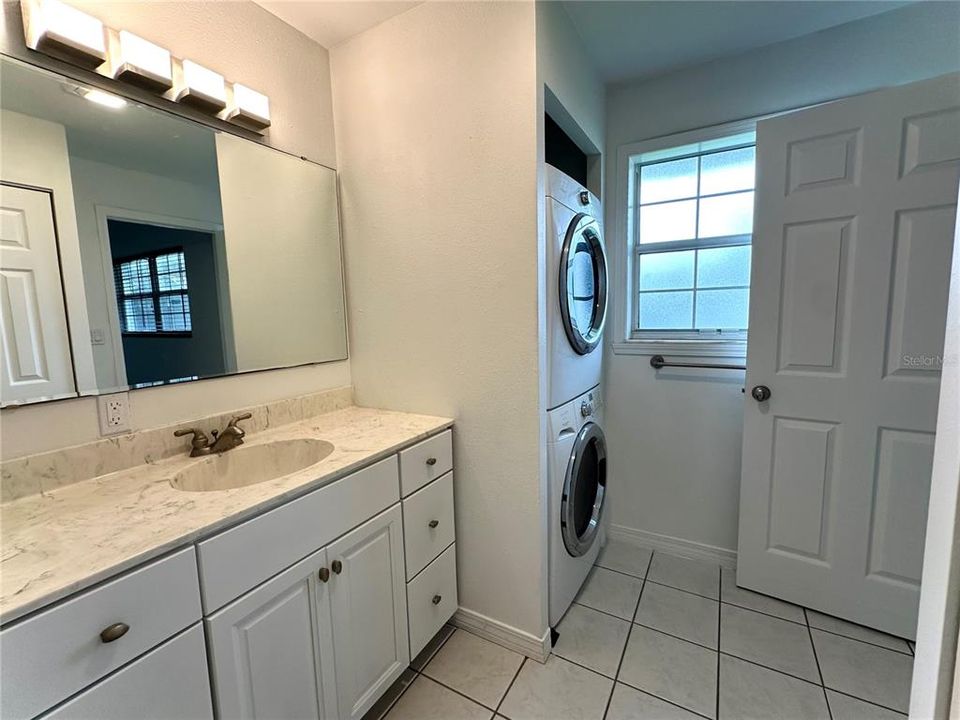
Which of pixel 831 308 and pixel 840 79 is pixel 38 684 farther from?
pixel 840 79

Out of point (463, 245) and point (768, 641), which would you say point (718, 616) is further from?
point (463, 245)

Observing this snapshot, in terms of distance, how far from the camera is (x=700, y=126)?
Result: 1.99 metres

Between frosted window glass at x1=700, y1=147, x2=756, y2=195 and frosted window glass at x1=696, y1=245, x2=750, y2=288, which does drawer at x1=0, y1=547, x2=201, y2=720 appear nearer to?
frosted window glass at x1=696, y1=245, x2=750, y2=288

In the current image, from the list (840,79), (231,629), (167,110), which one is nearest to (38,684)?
(231,629)

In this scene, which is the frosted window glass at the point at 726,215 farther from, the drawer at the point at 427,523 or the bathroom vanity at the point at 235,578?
the drawer at the point at 427,523

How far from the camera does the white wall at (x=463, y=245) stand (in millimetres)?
1451

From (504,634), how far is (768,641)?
106 centimetres

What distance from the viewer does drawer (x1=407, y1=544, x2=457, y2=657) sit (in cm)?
149

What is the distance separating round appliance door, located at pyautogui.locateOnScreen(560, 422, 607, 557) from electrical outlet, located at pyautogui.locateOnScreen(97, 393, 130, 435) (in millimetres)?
1514

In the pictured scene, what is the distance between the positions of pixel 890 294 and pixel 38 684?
8.34 ft

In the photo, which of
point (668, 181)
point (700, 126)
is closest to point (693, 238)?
point (668, 181)

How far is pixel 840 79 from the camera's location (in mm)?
1727

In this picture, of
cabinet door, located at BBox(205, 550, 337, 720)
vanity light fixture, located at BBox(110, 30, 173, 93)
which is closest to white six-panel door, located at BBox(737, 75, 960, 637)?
cabinet door, located at BBox(205, 550, 337, 720)

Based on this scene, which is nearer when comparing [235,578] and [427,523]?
[235,578]
